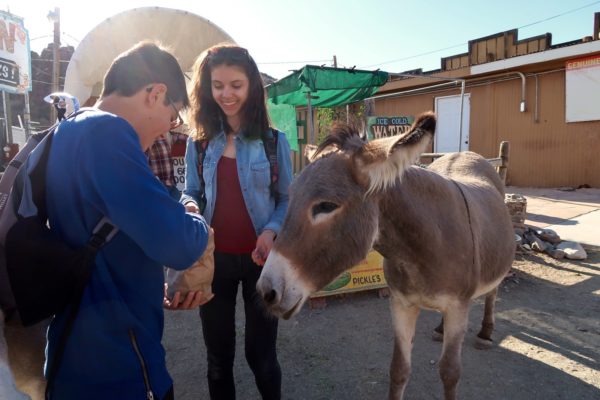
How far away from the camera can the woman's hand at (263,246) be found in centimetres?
185

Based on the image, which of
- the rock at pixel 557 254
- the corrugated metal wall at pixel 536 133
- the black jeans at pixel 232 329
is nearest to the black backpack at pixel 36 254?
the black jeans at pixel 232 329

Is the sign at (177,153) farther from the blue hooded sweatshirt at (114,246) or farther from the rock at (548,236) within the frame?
the rock at (548,236)

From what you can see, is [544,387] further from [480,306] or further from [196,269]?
[196,269]

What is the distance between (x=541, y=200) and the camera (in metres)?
10.4

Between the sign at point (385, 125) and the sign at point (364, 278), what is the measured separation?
2278 millimetres

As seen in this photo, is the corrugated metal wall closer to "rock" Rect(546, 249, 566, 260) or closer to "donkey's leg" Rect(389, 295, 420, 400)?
"rock" Rect(546, 249, 566, 260)

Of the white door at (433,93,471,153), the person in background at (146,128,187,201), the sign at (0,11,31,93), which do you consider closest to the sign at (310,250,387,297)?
the person in background at (146,128,187,201)

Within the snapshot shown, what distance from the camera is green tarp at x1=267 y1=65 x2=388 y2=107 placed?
5.46 m

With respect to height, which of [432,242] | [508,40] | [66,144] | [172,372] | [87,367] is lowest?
[172,372]

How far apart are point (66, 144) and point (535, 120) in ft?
48.5

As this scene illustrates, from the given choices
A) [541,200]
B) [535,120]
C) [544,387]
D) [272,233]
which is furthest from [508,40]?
[272,233]

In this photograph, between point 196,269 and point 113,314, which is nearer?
point 113,314

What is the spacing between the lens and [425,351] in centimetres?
339

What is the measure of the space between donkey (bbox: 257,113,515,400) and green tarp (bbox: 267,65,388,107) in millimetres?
3372
